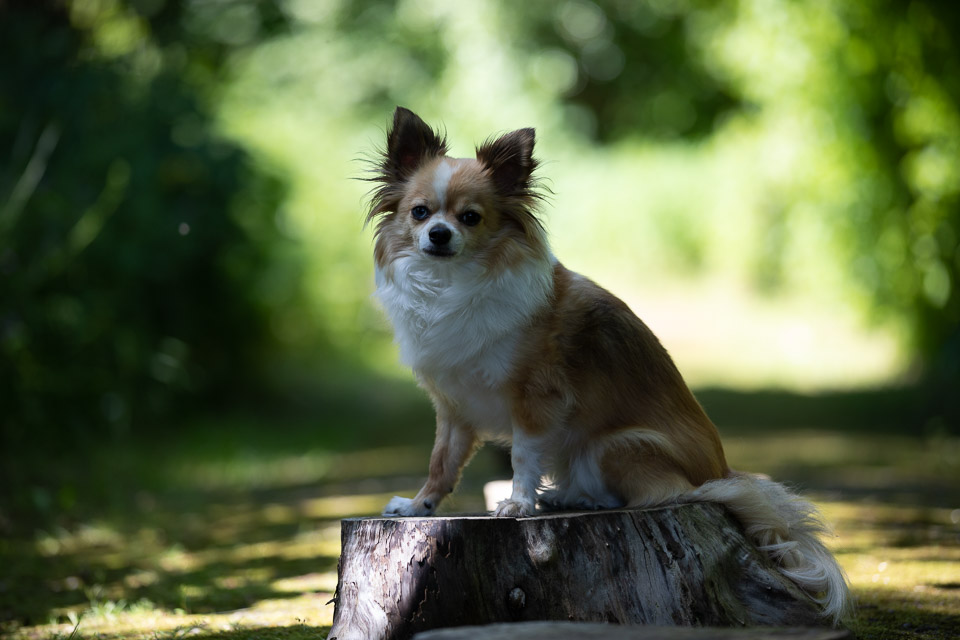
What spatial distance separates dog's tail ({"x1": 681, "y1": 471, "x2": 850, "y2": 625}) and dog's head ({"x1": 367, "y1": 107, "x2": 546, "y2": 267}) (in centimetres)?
112

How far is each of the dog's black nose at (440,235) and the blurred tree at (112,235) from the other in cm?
416

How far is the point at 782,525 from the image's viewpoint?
139 inches

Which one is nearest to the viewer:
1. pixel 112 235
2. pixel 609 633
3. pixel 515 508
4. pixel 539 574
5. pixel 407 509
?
pixel 609 633

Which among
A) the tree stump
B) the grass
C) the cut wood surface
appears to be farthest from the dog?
the cut wood surface

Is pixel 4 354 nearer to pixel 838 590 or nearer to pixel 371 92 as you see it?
pixel 838 590

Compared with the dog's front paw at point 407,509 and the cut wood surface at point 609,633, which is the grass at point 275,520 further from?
the cut wood surface at point 609,633

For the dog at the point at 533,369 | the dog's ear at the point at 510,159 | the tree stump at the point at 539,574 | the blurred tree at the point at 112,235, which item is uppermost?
the blurred tree at the point at 112,235

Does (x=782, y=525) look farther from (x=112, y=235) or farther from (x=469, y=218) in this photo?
(x=112, y=235)

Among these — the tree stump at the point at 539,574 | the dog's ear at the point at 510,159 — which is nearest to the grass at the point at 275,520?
the tree stump at the point at 539,574

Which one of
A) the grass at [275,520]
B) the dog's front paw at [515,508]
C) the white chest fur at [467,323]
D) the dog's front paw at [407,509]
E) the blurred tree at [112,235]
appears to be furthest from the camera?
the blurred tree at [112,235]

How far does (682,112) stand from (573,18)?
162 inches

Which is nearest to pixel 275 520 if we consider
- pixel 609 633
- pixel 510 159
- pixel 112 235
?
pixel 112 235

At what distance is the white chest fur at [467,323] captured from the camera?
339cm

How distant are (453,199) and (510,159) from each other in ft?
0.98
